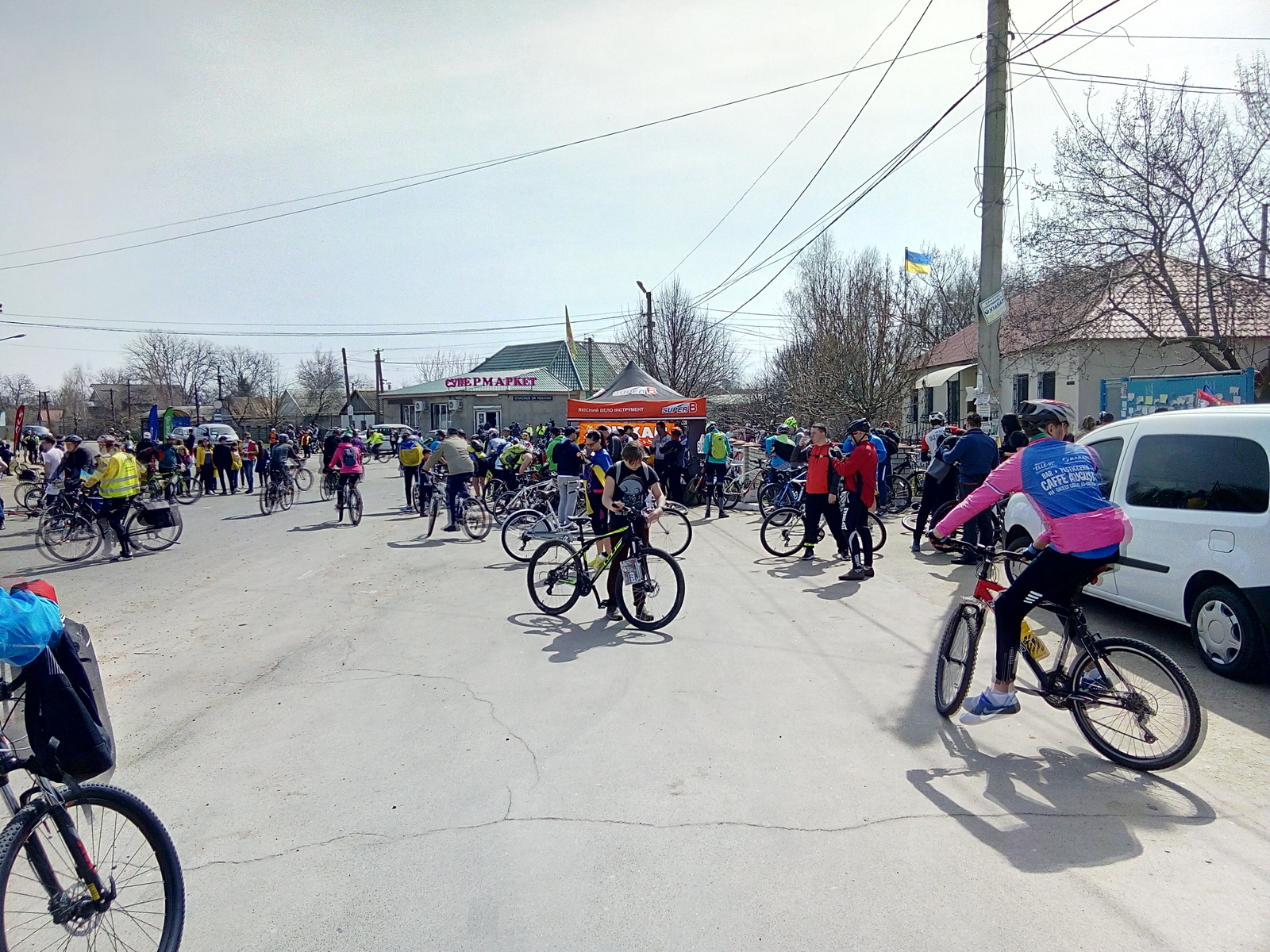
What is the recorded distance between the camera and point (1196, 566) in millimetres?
5664

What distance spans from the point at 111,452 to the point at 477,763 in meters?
11.9

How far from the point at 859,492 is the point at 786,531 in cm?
187

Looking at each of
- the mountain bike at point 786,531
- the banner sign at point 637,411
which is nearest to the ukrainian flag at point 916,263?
the banner sign at point 637,411

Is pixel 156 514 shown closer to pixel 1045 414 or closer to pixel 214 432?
pixel 1045 414

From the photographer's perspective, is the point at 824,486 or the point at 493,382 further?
the point at 493,382

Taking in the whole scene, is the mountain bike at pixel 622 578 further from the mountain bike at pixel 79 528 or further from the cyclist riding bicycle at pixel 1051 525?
the mountain bike at pixel 79 528

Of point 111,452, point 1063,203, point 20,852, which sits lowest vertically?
point 20,852

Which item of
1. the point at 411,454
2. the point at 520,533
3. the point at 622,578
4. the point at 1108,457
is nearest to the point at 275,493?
the point at 411,454

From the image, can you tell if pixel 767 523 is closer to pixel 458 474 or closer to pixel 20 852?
pixel 458 474

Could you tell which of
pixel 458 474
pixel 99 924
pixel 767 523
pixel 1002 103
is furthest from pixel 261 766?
pixel 1002 103

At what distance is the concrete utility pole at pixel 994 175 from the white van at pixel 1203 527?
4.90 meters

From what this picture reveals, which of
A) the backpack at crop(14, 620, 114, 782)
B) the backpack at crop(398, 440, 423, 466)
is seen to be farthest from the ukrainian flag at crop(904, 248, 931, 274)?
the backpack at crop(14, 620, 114, 782)

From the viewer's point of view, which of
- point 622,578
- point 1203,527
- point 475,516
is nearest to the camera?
point 1203,527

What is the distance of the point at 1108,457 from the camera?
7035mm
